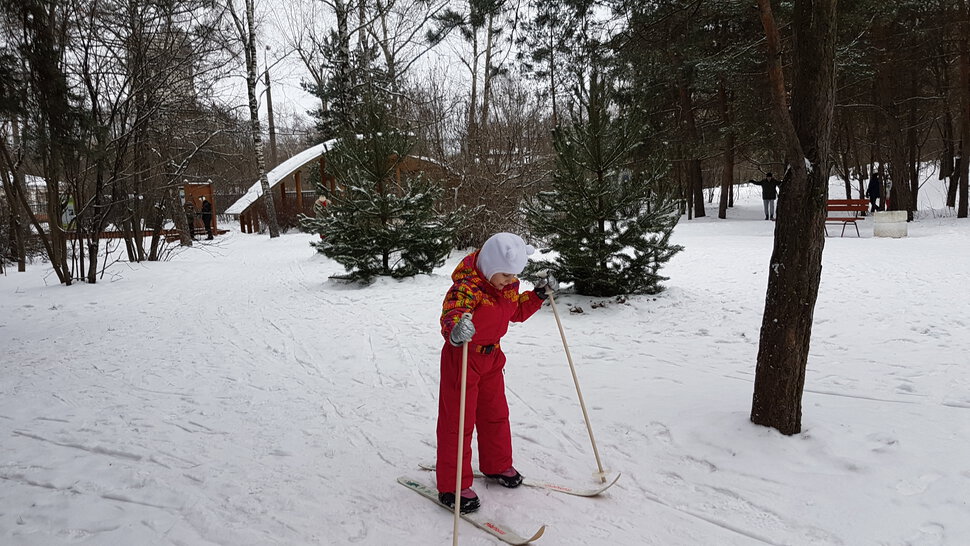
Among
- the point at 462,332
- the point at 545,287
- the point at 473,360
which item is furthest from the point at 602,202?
the point at 462,332

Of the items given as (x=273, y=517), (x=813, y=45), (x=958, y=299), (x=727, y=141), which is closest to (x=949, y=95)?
(x=727, y=141)

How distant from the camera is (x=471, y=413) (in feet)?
10.4

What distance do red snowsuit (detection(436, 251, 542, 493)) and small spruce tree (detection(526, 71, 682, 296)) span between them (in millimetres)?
4123

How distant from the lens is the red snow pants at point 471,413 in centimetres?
313

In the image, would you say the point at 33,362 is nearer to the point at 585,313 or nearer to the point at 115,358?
the point at 115,358

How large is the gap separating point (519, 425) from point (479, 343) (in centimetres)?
134

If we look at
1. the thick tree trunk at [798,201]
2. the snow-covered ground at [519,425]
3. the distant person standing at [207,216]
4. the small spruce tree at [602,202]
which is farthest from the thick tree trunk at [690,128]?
the distant person standing at [207,216]

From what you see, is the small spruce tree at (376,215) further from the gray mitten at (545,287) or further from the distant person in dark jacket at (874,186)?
the distant person in dark jacket at (874,186)

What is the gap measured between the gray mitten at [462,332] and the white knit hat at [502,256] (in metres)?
0.35

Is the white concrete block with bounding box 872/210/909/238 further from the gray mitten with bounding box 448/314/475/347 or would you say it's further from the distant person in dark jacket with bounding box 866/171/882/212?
the gray mitten with bounding box 448/314/475/347

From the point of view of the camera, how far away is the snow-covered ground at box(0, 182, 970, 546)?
9.81ft

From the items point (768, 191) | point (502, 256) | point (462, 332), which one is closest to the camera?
point (462, 332)

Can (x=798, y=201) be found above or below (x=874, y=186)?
below

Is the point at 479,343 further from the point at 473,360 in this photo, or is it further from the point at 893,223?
Result: the point at 893,223
